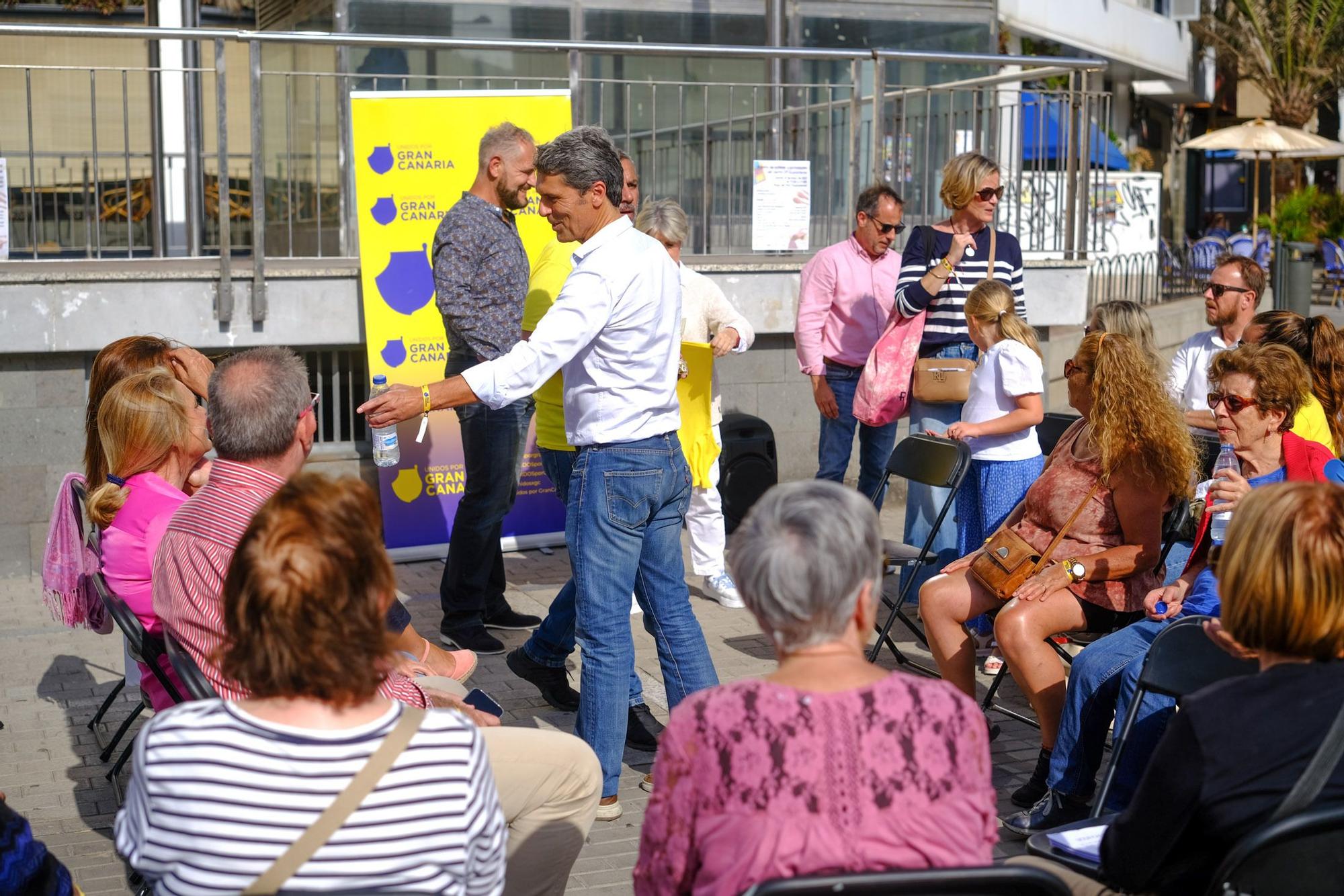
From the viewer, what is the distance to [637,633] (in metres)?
6.38

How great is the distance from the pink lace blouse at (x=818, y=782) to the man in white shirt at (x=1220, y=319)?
391 cm

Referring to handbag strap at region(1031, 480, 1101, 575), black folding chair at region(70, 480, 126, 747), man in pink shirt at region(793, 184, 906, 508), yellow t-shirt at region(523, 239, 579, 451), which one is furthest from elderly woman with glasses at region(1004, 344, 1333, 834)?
man in pink shirt at region(793, 184, 906, 508)

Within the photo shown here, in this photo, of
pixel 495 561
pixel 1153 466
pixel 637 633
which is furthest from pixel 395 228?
pixel 1153 466

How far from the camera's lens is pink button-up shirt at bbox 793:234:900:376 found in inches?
281

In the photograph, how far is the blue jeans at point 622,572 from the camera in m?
4.21

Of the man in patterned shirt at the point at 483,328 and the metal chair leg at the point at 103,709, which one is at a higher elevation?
the man in patterned shirt at the point at 483,328

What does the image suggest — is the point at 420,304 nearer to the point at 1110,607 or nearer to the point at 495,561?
the point at 495,561

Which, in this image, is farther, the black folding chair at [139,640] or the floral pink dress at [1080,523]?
Result: the floral pink dress at [1080,523]

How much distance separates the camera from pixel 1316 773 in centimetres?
241

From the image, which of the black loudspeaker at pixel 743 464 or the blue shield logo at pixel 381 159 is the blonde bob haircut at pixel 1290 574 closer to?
the blue shield logo at pixel 381 159

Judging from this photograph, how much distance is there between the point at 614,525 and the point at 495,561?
90.9 inches

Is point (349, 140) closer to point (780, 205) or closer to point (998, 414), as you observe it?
point (780, 205)

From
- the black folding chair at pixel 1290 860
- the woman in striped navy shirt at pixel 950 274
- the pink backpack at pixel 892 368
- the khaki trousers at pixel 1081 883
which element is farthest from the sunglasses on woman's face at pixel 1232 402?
the pink backpack at pixel 892 368

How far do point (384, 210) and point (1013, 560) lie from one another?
3.83 meters
